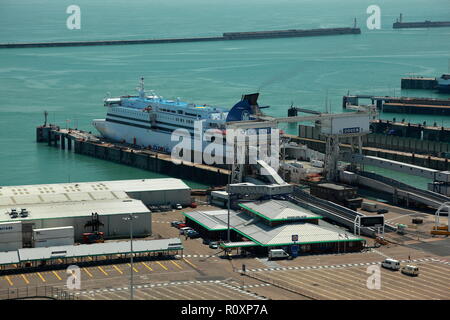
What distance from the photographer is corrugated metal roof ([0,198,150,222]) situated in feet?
166

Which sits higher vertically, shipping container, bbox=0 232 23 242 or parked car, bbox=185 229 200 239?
shipping container, bbox=0 232 23 242

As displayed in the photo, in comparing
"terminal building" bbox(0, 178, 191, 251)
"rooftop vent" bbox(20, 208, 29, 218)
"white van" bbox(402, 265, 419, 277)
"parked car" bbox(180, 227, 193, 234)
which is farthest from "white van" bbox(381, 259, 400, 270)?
"rooftop vent" bbox(20, 208, 29, 218)

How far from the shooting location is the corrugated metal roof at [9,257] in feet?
144

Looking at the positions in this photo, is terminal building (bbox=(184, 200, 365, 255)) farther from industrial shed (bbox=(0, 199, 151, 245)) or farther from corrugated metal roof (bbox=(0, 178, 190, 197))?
corrugated metal roof (bbox=(0, 178, 190, 197))

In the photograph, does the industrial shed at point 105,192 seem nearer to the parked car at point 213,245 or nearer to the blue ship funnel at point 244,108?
the parked car at point 213,245

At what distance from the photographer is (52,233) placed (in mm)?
48031

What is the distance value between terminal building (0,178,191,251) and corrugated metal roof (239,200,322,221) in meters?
6.52

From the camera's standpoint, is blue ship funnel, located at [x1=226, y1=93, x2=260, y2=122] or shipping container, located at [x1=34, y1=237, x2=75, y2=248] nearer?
shipping container, located at [x1=34, y1=237, x2=75, y2=248]

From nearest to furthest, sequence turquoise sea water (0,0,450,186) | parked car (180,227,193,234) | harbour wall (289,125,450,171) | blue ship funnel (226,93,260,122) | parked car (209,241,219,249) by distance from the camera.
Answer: parked car (209,241,219,249)
parked car (180,227,193,234)
blue ship funnel (226,93,260,122)
harbour wall (289,125,450,171)
turquoise sea water (0,0,450,186)

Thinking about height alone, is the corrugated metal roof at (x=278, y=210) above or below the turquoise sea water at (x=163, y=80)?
below

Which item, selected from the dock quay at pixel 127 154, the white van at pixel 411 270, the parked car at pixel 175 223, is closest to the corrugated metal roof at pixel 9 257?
the parked car at pixel 175 223

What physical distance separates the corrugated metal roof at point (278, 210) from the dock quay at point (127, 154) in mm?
16867

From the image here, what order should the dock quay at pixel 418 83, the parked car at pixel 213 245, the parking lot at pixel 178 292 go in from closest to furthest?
the parking lot at pixel 178 292
the parked car at pixel 213 245
the dock quay at pixel 418 83

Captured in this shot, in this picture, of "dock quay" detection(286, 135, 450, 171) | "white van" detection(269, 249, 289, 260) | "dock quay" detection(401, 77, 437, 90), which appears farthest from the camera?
"dock quay" detection(401, 77, 437, 90)
